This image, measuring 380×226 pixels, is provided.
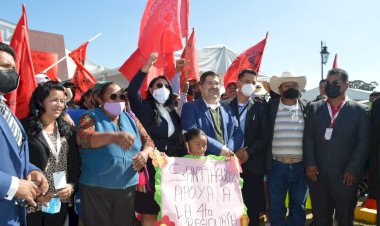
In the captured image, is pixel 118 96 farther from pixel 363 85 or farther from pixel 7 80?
pixel 363 85

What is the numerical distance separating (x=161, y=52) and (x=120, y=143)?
2769mm

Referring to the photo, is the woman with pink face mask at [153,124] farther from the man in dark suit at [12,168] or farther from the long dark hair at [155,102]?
the man in dark suit at [12,168]

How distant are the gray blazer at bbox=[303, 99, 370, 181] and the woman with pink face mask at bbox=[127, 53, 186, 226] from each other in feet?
5.65

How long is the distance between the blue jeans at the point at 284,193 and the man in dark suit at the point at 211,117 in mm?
720

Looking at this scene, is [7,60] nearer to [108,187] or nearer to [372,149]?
[108,187]

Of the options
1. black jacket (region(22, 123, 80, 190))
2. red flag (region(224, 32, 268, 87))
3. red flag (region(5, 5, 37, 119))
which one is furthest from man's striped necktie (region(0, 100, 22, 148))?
red flag (region(224, 32, 268, 87))

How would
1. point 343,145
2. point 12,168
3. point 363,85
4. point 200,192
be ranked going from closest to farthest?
point 12,168, point 200,192, point 343,145, point 363,85

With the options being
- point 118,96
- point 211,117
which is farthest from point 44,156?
point 211,117

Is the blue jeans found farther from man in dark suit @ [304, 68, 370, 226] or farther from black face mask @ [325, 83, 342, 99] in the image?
black face mask @ [325, 83, 342, 99]

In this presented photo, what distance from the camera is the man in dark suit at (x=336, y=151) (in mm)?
4352

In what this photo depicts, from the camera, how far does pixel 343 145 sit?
4391 mm

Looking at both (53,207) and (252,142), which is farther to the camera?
(252,142)

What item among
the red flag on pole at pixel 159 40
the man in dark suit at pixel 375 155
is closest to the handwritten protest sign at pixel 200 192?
the man in dark suit at pixel 375 155

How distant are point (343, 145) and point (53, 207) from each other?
10.9ft
